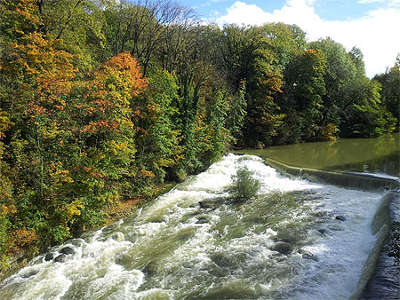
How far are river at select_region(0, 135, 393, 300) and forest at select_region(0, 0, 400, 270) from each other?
3.91 ft

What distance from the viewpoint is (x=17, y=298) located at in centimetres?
637

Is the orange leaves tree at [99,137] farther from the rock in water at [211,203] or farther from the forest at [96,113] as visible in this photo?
the rock in water at [211,203]

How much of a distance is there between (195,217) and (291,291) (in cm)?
500

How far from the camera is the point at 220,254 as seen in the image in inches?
304

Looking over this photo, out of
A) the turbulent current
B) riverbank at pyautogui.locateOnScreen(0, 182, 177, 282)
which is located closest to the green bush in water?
the turbulent current

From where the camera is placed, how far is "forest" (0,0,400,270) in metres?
8.08

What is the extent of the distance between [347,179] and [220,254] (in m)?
9.07

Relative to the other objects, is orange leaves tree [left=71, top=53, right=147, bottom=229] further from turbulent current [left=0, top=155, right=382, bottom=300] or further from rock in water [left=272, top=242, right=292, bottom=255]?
rock in water [left=272, top=242, right=292, bottom=255]

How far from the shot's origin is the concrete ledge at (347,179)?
12453mm

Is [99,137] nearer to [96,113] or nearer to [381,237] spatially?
[96,113]

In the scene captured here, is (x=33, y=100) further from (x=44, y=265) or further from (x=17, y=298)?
(x=17, y=298)

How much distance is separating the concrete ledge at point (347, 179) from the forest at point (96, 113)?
18.0 ft

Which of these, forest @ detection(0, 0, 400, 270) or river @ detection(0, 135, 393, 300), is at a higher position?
forest @ detection(0, 0, 400, 270)

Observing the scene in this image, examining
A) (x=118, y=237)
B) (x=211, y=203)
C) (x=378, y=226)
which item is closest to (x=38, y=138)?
(x=118, y=237)
